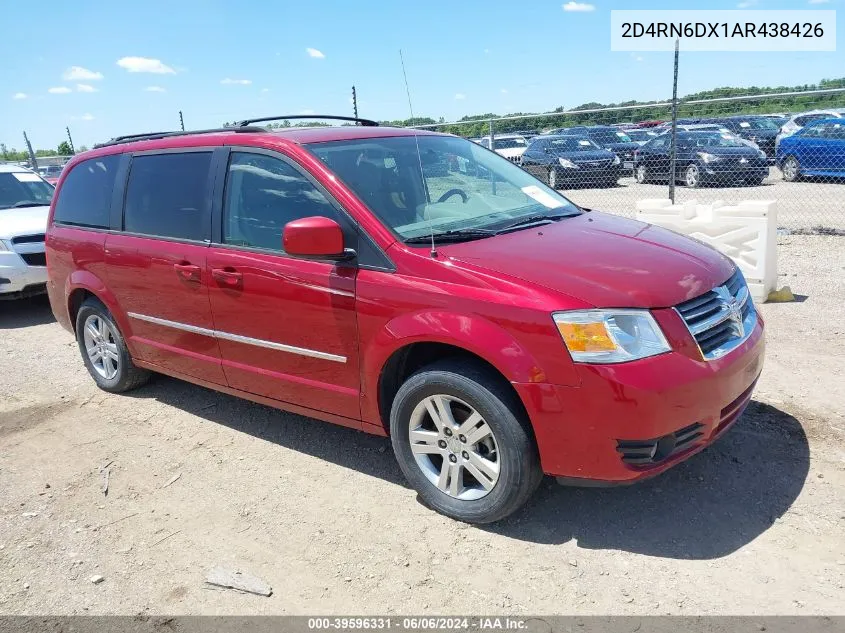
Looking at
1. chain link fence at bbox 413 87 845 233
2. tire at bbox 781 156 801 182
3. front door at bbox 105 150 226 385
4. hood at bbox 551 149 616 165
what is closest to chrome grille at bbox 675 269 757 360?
front door at bbox 105 150 226 385

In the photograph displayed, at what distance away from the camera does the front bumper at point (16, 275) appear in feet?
25.1

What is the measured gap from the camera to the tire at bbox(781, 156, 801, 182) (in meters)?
15.8

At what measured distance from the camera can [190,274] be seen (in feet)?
13.3

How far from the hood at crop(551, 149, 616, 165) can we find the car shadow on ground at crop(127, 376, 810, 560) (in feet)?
44.4

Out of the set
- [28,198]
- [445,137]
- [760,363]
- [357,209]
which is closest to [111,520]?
[357,209]

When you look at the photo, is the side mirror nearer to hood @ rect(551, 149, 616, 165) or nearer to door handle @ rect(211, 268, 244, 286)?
door handle @ rect(211, 268, 244, 286)

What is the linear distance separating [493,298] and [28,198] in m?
8.63

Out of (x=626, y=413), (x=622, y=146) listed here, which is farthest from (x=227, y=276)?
(x=622, y=146)

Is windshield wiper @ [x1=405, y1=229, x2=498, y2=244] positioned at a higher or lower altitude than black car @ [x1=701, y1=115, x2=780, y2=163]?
higher

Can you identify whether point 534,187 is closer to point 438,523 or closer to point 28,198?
point 438,523

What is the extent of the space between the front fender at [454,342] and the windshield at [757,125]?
20149 mm

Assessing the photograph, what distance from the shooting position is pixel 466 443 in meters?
3.13

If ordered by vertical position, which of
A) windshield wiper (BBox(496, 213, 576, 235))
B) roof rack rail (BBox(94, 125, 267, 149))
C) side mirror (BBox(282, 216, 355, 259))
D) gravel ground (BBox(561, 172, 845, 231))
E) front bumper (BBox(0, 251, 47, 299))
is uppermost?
roof rack rail (BBox(94, 125, 267, 149))

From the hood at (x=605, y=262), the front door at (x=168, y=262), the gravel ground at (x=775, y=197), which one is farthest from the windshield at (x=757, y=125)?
the front door at (x=168, y=262)
